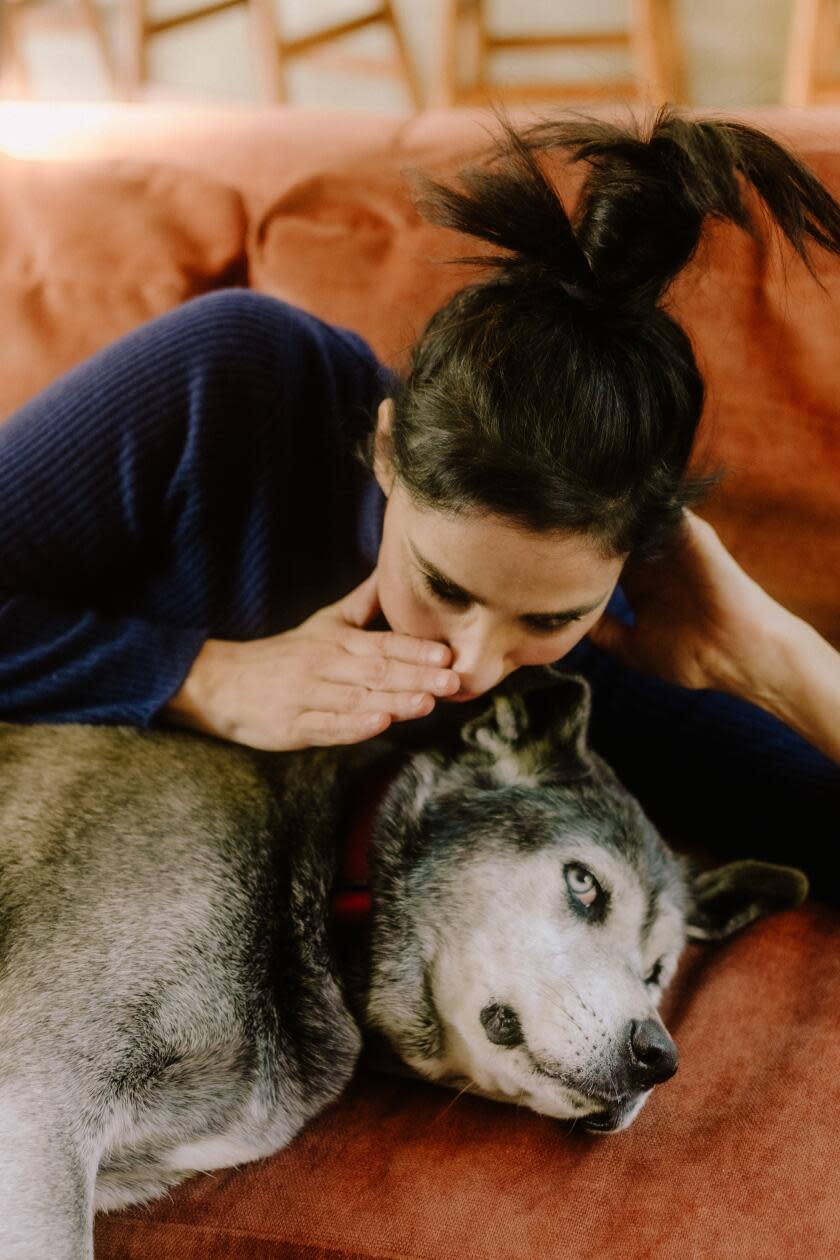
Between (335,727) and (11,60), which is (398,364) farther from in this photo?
(11,60)

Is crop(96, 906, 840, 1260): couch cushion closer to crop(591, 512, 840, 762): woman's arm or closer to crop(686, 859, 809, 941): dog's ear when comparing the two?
crop(686, 859, 809, 941): dog's ear

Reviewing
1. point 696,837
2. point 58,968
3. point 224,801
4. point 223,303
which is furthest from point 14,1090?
point 696,837

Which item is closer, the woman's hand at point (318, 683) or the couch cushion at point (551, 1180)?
the couch cushion at point (551, 1180)

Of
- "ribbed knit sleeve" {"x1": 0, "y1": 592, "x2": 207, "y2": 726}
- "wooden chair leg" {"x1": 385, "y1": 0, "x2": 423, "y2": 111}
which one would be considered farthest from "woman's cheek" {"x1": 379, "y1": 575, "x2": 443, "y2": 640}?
"wooden chair leg" {"x1": 385, "y1": 0, "x2": 423, "y2": 111}

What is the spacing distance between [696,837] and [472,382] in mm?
1051

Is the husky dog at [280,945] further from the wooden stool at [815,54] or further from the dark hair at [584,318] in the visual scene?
the wooden stool at [815,54]

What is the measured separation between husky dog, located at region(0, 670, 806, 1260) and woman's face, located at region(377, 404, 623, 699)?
22cm

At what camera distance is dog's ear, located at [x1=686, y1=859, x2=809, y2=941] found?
63.9 inches

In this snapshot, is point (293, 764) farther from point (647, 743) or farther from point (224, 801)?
point (647, 743)

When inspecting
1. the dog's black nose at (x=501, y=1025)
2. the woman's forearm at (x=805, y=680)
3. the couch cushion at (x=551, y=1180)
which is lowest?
the couch cushion at (x=551, y=1180)

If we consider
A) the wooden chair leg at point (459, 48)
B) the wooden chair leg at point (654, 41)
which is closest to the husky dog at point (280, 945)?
the wooden chair leg at point (654, 41)

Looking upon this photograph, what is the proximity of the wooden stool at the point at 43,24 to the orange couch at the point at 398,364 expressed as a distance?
3201 millimetres

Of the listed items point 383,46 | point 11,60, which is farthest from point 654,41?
point 11,60

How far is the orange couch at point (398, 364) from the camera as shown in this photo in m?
1.17
